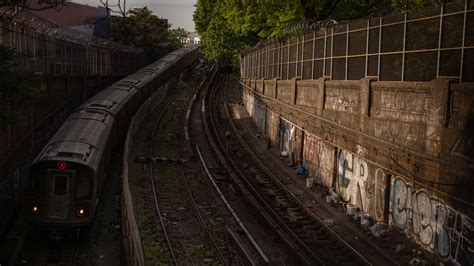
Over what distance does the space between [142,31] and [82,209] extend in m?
54.9

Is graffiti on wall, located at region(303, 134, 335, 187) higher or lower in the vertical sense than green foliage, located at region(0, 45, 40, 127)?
lower

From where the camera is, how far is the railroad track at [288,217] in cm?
1513

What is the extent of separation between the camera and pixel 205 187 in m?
24.2

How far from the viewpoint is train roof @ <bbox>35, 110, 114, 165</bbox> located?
58.7 feet

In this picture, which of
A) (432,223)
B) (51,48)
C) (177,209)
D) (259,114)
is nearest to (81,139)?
(177,209)

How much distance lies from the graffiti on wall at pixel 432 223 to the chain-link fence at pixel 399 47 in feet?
10.5

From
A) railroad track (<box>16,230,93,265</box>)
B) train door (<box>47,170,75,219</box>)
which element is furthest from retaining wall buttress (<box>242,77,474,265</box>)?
train door (<box>47,170,75,219</box>)

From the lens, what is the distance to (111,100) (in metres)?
28.5

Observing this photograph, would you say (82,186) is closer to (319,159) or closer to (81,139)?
(81,139)

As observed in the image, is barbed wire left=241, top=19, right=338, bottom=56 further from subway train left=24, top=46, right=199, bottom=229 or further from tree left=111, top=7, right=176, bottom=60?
tree left=111, top=7, right=176, bottom=60

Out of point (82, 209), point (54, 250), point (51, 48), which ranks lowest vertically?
point (54, 250)

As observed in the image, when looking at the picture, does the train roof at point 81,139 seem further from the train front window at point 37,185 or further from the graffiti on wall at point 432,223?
the graffiti on wall at point 432,223

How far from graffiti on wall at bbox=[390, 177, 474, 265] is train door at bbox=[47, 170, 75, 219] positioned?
1002 centimetres

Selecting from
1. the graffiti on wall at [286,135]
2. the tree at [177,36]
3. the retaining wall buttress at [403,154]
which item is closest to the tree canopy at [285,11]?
the graffiti on wall at [286,135]
